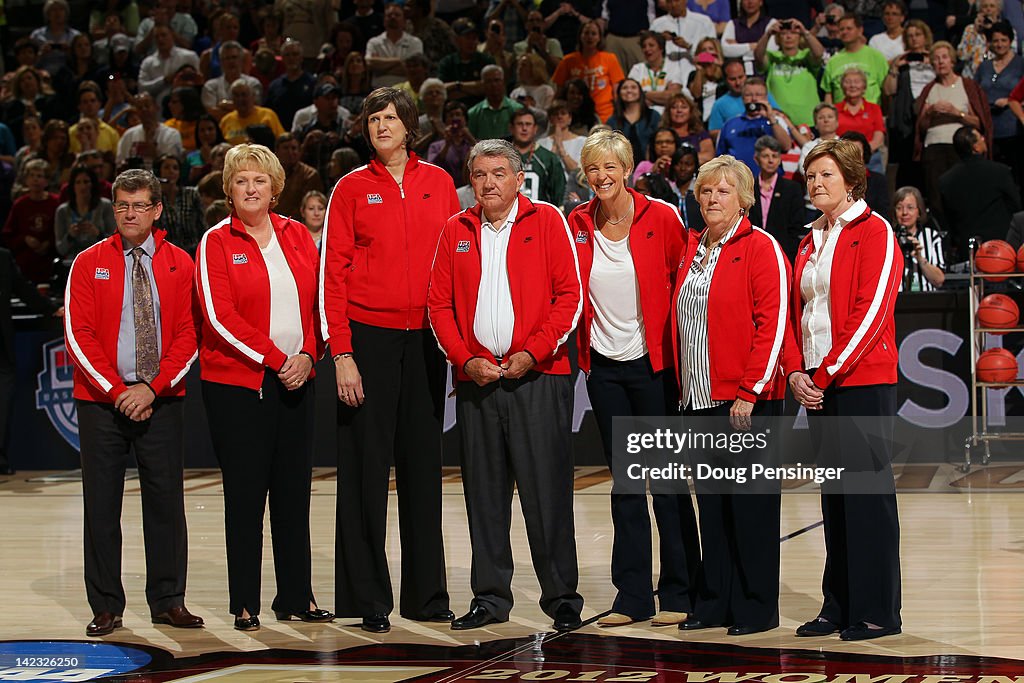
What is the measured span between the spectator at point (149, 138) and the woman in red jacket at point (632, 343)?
8.71 m

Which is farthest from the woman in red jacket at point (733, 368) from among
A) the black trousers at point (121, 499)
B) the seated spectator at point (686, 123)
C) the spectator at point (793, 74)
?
the spectator at point (793, 74)

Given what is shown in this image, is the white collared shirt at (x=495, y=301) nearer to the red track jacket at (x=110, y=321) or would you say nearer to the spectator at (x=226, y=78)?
the red track jacket at (x=110, y=321)

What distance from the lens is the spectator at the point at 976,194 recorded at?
10758mm

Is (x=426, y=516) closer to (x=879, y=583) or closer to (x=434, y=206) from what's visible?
(x=434, y=206)

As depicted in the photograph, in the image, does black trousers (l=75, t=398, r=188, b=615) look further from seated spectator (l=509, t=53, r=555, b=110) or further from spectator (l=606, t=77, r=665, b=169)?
seated spectator (l=509, t=53, r=555, b=110)

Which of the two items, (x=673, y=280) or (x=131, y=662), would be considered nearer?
(x=131, y=662)

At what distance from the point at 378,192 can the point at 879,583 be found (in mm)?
2443

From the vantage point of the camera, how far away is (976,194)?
35.3 feet

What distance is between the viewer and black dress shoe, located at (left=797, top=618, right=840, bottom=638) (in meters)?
5.30

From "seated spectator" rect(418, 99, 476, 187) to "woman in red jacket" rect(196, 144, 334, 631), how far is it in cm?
602

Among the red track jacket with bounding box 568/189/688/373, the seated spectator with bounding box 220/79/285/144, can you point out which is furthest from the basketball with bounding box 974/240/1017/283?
the seated spectator with bounding box 220/79/285/144

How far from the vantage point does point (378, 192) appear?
5.71 metres

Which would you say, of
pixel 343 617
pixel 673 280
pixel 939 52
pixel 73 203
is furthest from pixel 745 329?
pixel 73 203

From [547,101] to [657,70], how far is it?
1.04m
